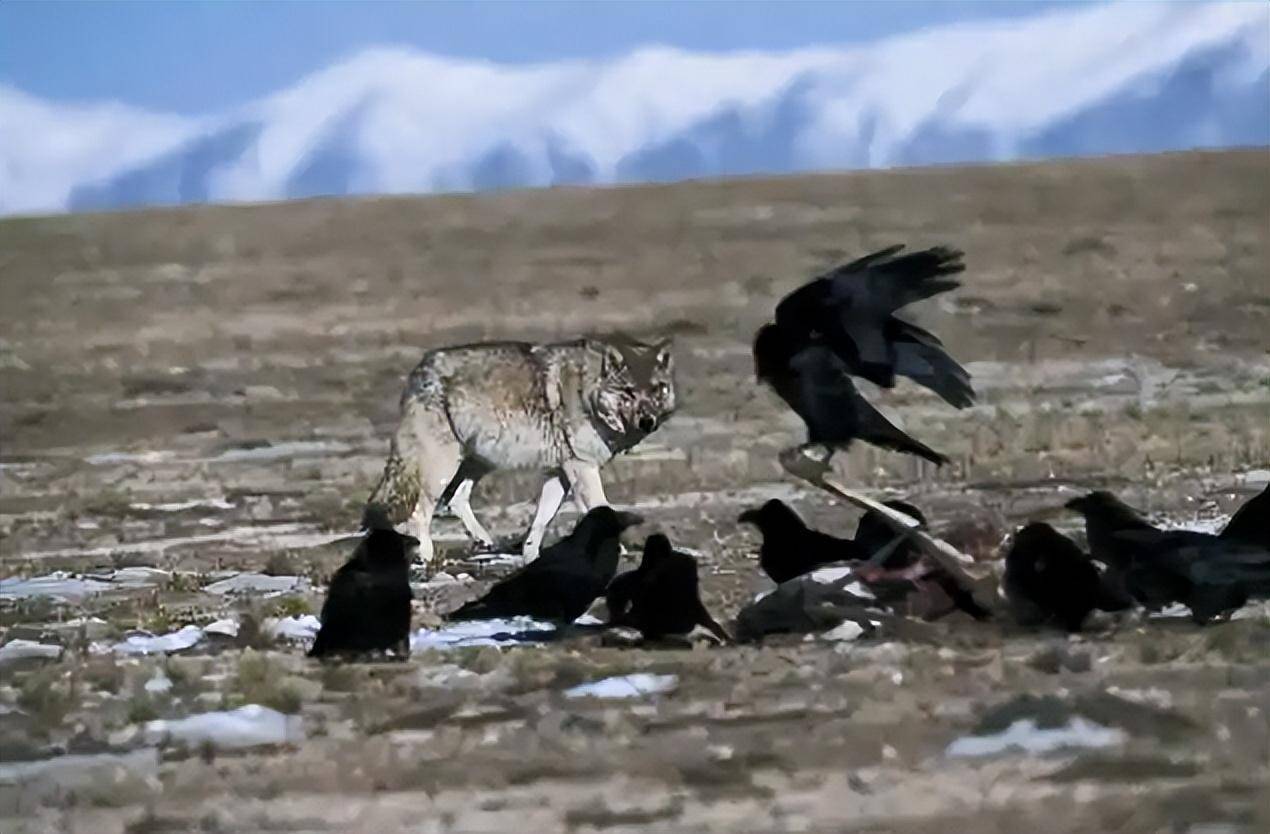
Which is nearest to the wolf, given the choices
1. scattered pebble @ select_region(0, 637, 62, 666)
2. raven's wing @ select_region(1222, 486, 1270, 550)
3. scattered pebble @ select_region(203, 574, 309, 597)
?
scattered pebble @ select_region(203, 574, 309, 597)

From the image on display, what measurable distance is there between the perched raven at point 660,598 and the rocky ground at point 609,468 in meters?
0.05

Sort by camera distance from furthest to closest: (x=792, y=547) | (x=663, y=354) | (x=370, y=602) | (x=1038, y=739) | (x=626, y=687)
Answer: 1. (x=663, y=354)
2. (x=792, y=547)
3. (x=370, y=602)
4. (x=626, y=687)
5. (x=1038, y=739)

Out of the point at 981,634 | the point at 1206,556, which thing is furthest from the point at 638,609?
the point at 1206,556

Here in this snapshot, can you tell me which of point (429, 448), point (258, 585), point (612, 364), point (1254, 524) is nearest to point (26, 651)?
point (258, 585)

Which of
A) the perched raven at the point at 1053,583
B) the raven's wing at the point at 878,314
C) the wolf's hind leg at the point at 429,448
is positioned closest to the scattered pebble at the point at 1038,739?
the perched raven at the point at 1053,583

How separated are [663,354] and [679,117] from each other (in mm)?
298

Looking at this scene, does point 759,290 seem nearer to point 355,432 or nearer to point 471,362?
point 471,362

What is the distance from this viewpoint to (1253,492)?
67.7 inches

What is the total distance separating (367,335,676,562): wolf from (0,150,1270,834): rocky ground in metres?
0.03

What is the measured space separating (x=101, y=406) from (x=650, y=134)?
77cm

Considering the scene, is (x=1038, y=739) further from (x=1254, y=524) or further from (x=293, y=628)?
(x=293, y=628)

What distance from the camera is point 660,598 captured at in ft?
5.13

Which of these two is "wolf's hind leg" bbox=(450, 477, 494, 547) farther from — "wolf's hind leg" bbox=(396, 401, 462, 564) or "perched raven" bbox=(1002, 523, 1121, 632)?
"perched raven" bbox=(1002, 523, 1121, 632)

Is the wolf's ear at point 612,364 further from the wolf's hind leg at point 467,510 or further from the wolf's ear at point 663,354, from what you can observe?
the wolf's hind leg at point 467,510
